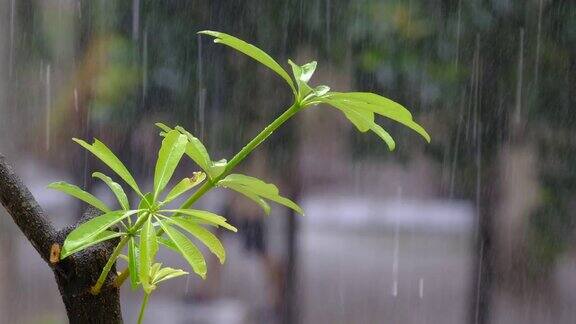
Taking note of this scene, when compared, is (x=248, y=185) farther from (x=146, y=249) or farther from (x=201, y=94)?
(x=201, y=94)

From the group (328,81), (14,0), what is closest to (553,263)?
(328,81)

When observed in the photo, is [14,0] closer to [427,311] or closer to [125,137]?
[125,137]

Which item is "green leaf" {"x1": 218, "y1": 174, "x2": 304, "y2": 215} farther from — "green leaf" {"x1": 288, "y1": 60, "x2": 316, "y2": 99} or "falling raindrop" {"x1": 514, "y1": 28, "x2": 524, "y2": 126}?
"falling raindrop" {"x1": 514, "y1": 28, "x2": 524, "y2": 126}

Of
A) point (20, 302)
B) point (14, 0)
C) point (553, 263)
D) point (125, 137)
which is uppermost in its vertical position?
point (14, 0)

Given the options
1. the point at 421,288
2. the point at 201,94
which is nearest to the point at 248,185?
the point at 201,94

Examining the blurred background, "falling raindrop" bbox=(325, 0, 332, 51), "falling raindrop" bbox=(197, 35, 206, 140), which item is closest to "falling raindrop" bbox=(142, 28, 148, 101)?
the blurred background
